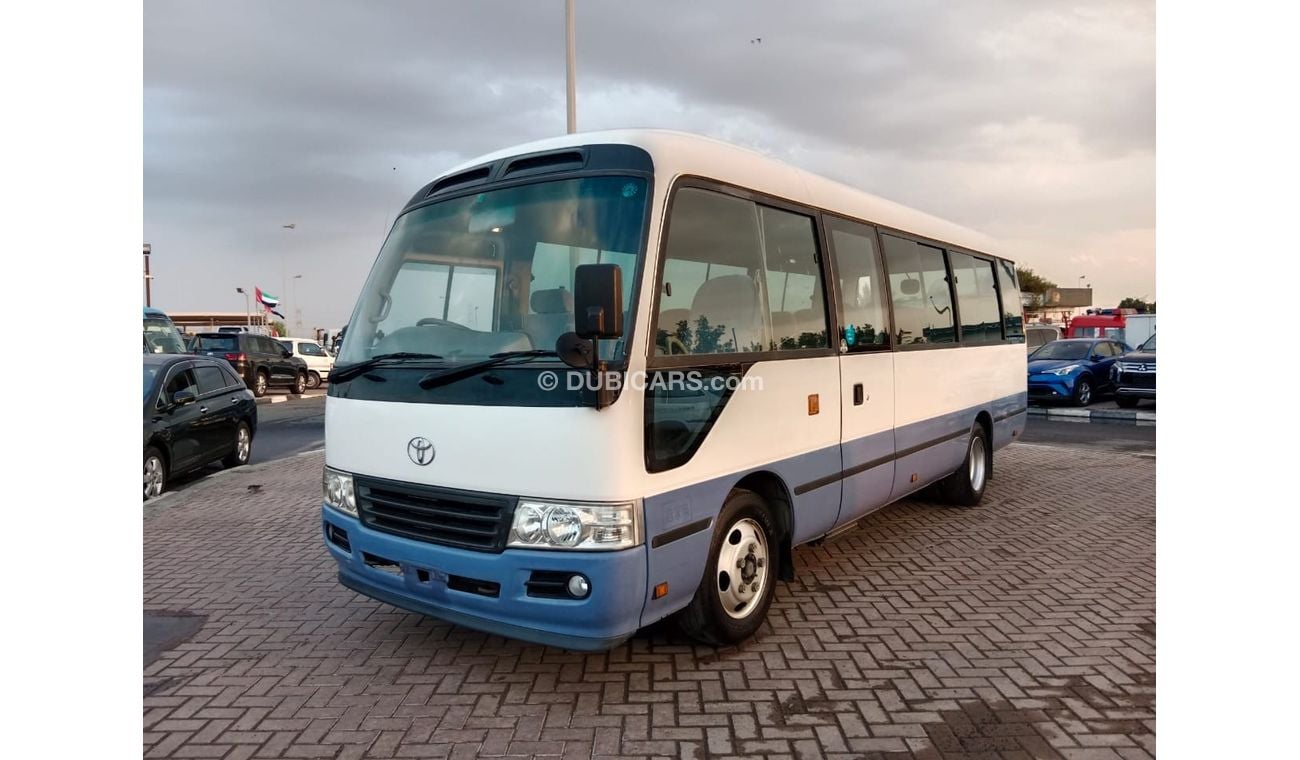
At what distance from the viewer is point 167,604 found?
214 inches

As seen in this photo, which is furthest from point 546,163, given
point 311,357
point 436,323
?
point 311,357

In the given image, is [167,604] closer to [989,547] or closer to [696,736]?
[696,736]

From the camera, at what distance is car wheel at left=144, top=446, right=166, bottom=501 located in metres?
8.68

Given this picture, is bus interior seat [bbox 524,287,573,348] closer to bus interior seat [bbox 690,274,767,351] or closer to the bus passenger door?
bus interior seat [bbox 690,274,767,351]

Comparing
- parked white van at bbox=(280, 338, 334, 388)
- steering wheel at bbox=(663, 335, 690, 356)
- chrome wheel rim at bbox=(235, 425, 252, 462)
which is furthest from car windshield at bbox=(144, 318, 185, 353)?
steering wheel at bbox=(663, 335, 690, 356)

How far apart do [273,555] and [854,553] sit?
15.8ft

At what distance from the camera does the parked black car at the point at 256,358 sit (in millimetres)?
23531

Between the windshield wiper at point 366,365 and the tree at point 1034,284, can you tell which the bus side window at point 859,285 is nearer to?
the windshield wiper at point 366,365

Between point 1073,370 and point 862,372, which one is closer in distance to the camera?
point 862,372

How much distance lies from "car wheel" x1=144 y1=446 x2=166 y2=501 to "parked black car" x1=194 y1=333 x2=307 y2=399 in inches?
562

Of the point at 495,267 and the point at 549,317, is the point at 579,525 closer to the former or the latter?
the point at 549,317

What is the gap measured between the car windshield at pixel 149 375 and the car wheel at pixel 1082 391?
1816cm

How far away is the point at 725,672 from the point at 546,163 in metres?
2.87

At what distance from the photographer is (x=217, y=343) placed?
23.6 metres
